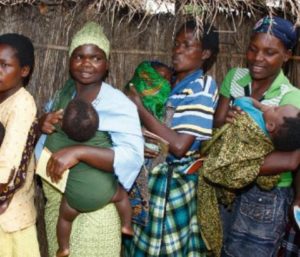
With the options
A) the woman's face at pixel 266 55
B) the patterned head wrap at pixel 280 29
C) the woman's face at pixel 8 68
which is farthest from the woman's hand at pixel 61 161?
the patterned head wrap at pixel 280 29

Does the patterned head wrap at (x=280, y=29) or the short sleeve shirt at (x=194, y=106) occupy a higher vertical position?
the patterned head wrap at (x=280, y=29)

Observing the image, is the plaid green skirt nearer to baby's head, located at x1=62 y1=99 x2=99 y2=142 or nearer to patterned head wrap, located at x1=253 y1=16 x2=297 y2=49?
baby's head, located at x1=62 y1=99 x2=99 y2=142

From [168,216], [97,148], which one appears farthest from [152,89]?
[168,216]

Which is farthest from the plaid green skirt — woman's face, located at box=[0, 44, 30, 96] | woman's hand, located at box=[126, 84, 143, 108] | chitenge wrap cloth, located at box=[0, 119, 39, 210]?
woman's face, located at box=[0, 44, 30, 96]

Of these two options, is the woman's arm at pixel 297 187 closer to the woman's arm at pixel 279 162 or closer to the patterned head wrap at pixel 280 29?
the woman's arm at pixel 279 162

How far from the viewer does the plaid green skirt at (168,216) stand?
321cm

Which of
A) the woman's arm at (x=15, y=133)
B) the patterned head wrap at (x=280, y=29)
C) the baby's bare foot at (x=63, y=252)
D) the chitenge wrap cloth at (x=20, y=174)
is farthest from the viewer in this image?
the patterned head wrap at (x=280, y=29)

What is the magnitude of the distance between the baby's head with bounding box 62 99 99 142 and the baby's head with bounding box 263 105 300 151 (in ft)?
3.08

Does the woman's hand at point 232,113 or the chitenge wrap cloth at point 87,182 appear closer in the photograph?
the chitenge wrap cloth at point 87,182

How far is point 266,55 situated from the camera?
3.14 m

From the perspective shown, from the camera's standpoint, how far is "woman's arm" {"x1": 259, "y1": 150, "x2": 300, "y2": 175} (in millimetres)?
2930

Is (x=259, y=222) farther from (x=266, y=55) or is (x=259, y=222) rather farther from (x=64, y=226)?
(x=64, y=226)

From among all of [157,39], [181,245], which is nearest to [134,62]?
[157,39]

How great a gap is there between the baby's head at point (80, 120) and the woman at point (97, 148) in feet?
0.28
